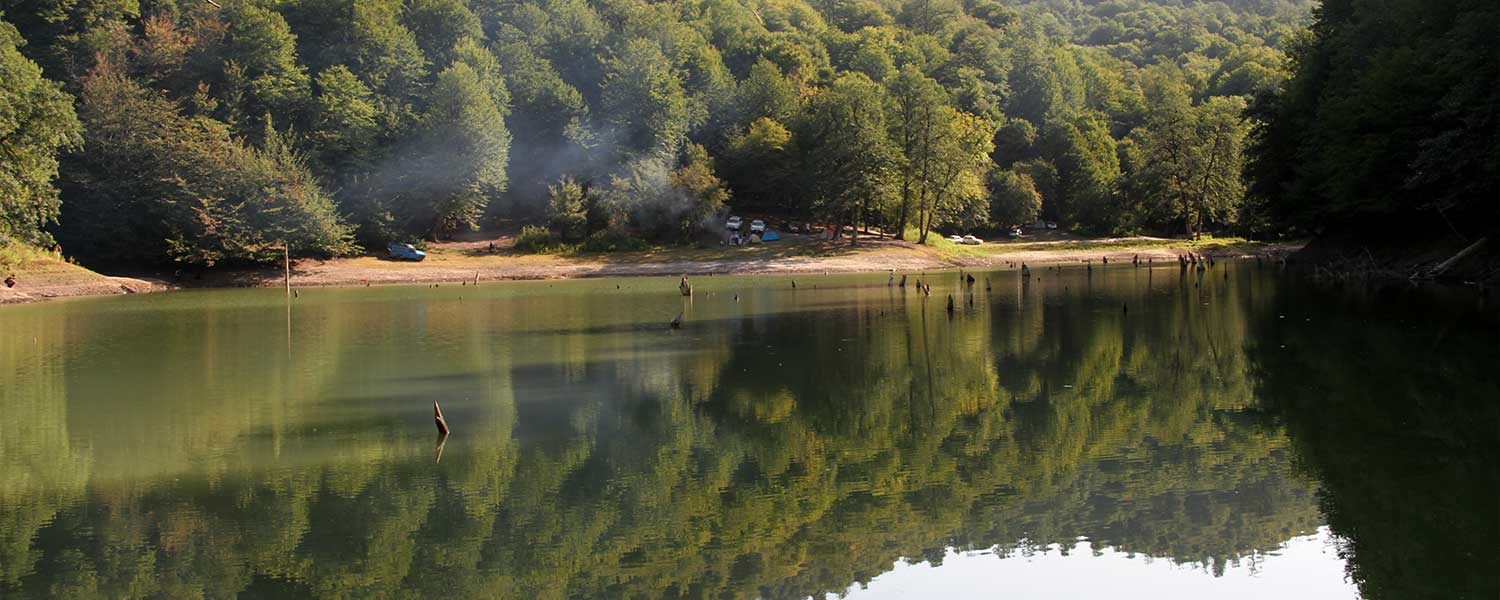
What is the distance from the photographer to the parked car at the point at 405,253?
8912 centimetres

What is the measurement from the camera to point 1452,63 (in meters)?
46.1

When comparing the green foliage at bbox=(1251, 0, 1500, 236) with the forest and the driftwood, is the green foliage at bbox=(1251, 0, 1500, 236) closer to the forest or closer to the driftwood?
the forest

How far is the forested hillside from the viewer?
268ft

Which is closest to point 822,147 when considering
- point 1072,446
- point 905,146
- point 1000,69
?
point 905,146

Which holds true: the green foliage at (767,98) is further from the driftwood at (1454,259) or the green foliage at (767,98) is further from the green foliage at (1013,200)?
the driftwood at (1454,259)

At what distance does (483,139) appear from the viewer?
95375 millimetres

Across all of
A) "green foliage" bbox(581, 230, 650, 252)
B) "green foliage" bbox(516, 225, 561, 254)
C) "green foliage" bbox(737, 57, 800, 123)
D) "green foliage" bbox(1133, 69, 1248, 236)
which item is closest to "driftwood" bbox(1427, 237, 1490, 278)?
"green foliage" bbox(1133, 69, 1248, 236)

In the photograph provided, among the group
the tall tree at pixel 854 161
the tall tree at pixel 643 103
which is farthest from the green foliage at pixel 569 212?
the tall tree at pixel 854 161

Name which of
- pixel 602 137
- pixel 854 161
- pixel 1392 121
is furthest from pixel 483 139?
pixel 1392 121

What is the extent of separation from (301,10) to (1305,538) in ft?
326

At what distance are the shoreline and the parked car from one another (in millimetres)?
871

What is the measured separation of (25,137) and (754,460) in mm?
57627

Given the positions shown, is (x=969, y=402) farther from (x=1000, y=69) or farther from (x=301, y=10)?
(x=1000, y=69)

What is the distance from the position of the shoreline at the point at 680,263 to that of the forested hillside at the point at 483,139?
6.70 feet
